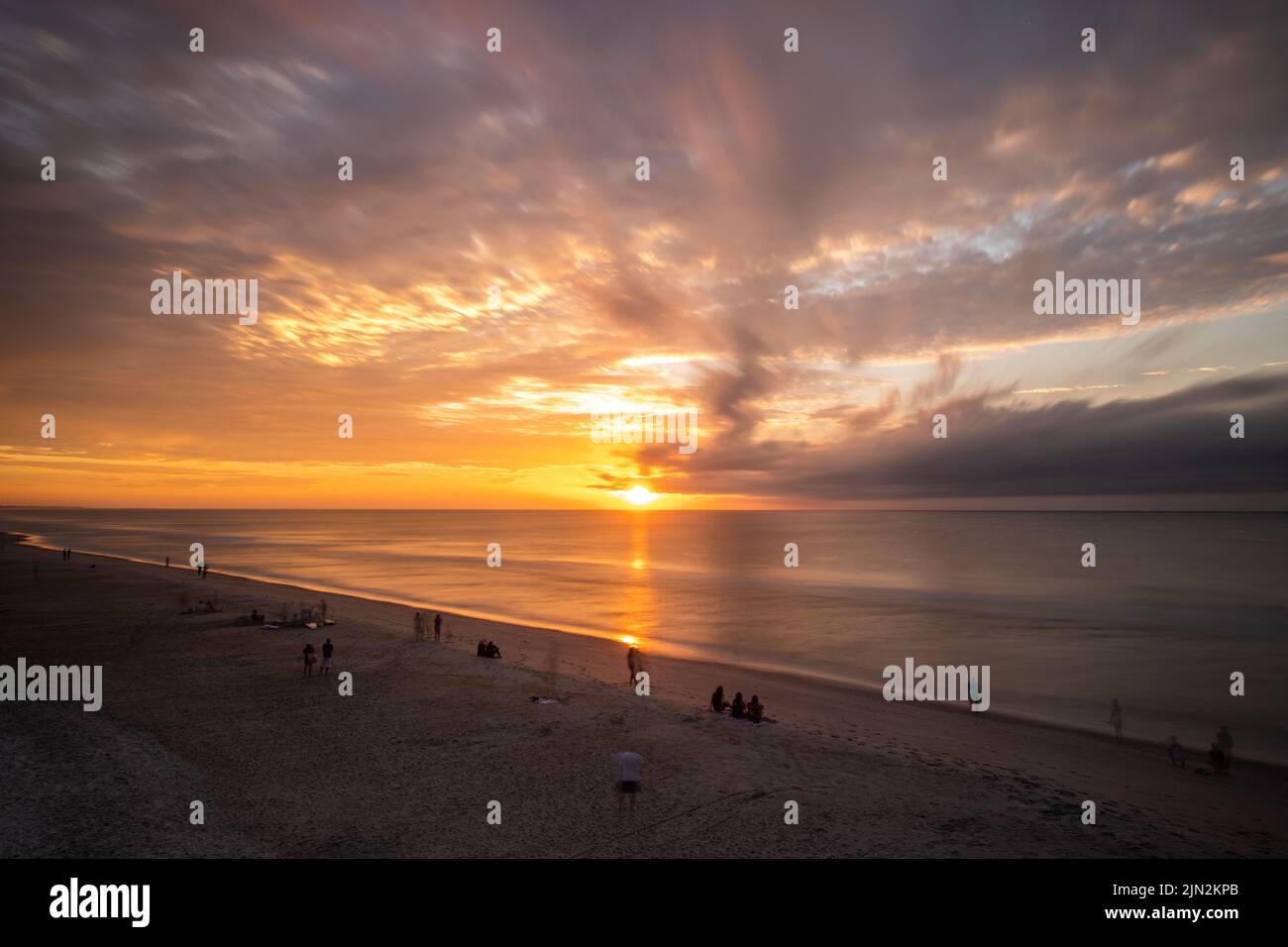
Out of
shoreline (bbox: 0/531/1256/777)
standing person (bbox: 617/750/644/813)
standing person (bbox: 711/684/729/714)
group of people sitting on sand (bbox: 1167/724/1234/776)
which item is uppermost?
standing person (bbox: 617/750/644/813)

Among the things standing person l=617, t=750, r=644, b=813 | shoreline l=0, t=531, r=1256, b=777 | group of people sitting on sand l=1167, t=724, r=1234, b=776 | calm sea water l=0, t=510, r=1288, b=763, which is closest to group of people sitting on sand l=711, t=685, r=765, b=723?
shoreline l=0, t=531, r=1256, b=777

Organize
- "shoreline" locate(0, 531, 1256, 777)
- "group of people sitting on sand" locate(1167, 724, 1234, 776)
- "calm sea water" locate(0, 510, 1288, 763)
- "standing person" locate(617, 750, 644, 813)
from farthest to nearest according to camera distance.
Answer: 1. "calm sea water" locate(0, 510, 1288, 763)
2. "shoreline" locate(0, 531, 1256, 777)
3. "group of people sitting on sand" locate(1167, 724, 1234, 776)
4. "standing person" locate(617, 750, 644, 813)

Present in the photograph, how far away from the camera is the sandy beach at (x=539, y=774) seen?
1320 centimetres

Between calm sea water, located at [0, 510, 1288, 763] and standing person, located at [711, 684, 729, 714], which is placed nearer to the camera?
standing person, located at [711, 684, 729, 714]

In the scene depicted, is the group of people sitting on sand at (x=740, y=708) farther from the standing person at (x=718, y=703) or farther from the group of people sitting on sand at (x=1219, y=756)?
the group of people sitting on sand at (x=1219, y=756)

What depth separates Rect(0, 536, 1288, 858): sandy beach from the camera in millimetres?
13203

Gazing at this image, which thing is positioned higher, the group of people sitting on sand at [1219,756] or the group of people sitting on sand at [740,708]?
the group of people sitting on sand at [740,708]

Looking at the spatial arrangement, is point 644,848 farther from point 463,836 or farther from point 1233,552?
point 1233,552

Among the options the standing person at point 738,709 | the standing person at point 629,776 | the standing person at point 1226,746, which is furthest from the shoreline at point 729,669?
the standing person at point 629,776

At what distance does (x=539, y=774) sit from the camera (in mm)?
16656

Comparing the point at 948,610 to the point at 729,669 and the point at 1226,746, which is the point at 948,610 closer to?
the point at 729,669

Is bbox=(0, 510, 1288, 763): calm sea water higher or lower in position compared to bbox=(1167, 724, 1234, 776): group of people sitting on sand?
lower

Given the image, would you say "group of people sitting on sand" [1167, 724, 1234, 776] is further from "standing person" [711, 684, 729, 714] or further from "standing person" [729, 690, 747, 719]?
"standing person" [711, 684, 729, 714]
